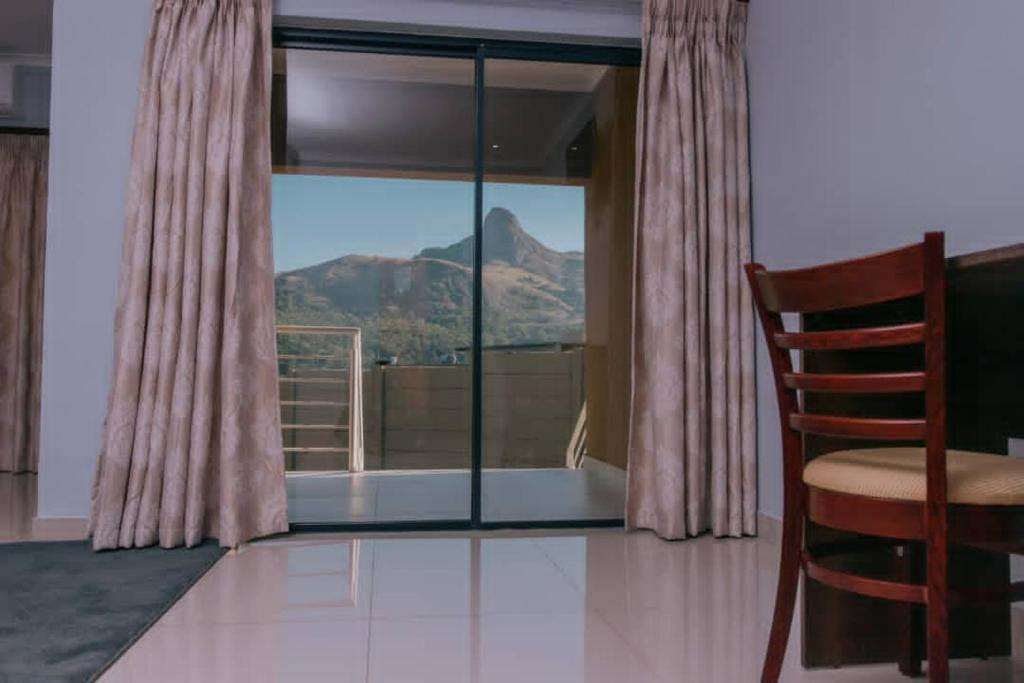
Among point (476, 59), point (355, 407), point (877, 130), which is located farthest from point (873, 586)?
point (476, 59)

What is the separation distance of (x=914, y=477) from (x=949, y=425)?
66 cm

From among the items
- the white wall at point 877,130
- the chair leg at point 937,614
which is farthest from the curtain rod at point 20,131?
the chair leg at point 937,614

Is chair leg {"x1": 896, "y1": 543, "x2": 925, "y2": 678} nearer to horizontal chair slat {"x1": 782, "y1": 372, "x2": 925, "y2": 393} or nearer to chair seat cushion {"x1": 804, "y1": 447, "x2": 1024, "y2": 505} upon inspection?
chair seat cushion {"x1": 804, "y1": 447, "x2": 1024, "y2": 505}

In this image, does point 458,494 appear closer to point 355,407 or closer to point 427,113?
point 355,407

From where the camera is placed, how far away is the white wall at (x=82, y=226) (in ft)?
10.7

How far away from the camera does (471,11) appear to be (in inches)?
142

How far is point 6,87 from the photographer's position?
5.12m

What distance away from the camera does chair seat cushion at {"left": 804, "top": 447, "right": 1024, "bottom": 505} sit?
1.38 meters

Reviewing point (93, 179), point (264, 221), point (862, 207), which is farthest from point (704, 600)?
point (93, 179)

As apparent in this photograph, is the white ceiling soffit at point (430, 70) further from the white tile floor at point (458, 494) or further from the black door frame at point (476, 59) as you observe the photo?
the white tile floor at point (458, 494)

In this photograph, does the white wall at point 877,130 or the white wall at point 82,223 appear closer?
the white wall at point 877,130

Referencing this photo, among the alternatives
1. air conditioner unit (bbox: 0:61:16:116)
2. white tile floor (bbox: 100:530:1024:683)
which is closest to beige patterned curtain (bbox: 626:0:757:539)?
white tile floor (bbox: 100:530:1024:683)

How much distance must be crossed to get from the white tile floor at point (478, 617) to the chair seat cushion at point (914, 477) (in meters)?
0.61

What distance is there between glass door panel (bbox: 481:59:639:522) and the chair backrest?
7.31 feet
